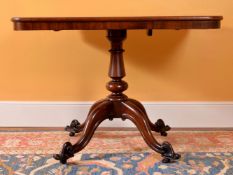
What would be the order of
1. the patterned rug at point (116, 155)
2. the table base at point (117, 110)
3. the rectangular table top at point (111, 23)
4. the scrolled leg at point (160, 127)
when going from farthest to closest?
1. the scrolled leg at point (160, 127)
2. the table base at point (117, 110)
3. the patterned rug at point (116, 155)
4. the rectangular table top at point (111, 23)

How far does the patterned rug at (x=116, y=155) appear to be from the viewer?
1.41 m

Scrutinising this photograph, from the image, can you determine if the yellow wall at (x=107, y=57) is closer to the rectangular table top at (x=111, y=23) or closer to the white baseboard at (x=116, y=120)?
the white baseboard at (x=116, y=120)

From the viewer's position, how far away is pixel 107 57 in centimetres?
196

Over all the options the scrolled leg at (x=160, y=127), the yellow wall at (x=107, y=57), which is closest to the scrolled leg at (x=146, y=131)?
the scrolled leg at (x=160, y=127)

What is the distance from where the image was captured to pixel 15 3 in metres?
1.91

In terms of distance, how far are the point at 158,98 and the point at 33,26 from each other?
934 mm

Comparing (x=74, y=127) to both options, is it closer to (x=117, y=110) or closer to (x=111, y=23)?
(x=117, y=110)

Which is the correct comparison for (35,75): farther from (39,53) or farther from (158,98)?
(158,98)

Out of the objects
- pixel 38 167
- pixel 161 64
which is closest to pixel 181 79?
pixel 161 64

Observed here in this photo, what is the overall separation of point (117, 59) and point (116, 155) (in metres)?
0.44

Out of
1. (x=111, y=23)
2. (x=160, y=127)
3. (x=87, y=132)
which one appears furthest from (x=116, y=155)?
(x=111, y=23)

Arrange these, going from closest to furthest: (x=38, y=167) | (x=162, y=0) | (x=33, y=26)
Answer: (x=33, y=26), (x=38, y=167), (x=162, y=0)

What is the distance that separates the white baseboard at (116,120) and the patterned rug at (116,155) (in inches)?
4.0

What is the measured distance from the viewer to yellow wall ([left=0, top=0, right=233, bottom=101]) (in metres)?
1.89
